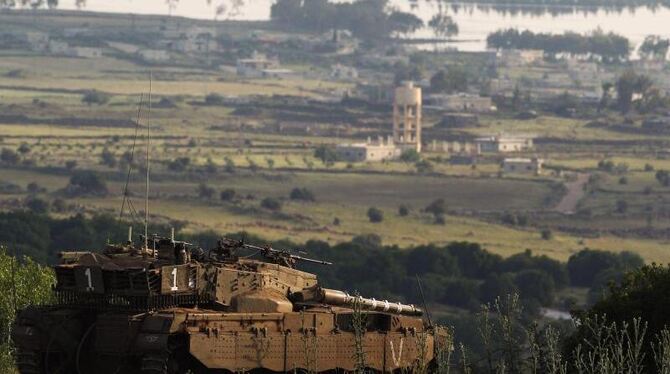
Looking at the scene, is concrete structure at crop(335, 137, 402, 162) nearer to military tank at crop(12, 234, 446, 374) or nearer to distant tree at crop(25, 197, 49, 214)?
distant tree at crop(25, 197, 49, 214)

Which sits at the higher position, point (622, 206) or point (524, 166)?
point (622, 206)

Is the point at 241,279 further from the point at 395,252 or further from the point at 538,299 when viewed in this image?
the point at 395,252

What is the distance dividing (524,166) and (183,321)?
13321 cm

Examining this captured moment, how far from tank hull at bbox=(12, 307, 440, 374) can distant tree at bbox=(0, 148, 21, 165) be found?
403ft

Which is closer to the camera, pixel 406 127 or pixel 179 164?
pixel 179 164

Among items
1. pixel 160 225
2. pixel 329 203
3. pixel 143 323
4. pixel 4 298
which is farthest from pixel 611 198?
pixel 143 323

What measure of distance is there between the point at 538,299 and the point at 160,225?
74.1 feet

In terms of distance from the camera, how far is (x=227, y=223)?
399ft

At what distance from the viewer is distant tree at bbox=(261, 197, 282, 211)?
132 m

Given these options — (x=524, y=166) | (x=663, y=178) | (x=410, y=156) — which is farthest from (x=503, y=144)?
(x=663, y=178)

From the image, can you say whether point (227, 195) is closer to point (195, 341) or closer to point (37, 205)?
point (37, 205)

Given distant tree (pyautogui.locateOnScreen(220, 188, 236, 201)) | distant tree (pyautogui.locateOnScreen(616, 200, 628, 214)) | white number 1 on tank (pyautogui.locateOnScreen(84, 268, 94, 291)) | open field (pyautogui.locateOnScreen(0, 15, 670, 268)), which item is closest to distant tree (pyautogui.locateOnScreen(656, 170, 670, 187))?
open field (pyautogui.locateOnScreen(0, 15, 670, 268))

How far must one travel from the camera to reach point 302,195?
454 feet

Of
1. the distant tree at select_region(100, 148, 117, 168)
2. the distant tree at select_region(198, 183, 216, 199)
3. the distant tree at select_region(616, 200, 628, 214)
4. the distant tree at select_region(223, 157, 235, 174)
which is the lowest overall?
the distant tree at select_region(223, 157, 235, 174)
